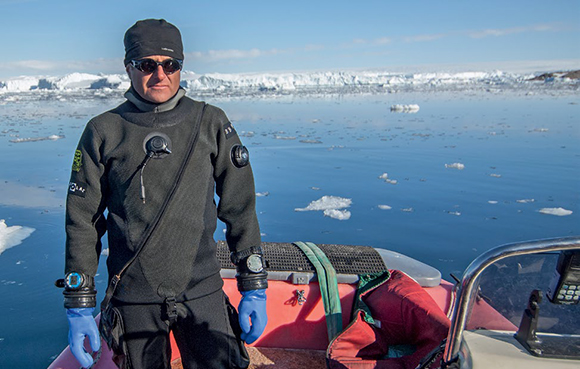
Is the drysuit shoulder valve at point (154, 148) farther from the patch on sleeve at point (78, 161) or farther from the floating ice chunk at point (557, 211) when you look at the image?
the floating ice chunk at point (557, 211)

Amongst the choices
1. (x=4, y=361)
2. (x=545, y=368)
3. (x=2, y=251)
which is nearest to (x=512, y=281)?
(x=545, y=368)

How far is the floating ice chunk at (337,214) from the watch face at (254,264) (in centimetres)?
368

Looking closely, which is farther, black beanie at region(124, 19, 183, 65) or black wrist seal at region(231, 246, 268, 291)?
black wrist seal at region(231, 246, 268, 291)

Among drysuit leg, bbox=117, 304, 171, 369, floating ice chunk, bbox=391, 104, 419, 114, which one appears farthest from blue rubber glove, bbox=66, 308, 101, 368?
floating ice chunk, bbox=391, 104, 419, 114

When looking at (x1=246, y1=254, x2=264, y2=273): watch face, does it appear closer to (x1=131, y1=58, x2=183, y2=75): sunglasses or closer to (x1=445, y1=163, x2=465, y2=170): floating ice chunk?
(x1=131, y1=58, x2=183, y2=75): sunglasses

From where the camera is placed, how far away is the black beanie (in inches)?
64.6

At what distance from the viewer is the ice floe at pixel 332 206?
5504mm

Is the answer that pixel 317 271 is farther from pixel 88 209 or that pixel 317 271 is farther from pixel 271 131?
pixel 271 131

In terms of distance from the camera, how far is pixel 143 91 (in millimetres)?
1662

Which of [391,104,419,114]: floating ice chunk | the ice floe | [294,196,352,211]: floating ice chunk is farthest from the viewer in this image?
[391,104,419,114]: floating ice chunk

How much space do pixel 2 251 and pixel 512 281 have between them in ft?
14.3

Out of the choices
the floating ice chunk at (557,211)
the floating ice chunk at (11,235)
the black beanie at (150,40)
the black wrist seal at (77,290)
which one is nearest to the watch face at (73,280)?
the black wrist seal at (77,290)

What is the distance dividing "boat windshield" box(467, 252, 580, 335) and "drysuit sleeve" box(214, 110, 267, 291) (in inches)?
30.9

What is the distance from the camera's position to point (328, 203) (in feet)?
19.4
